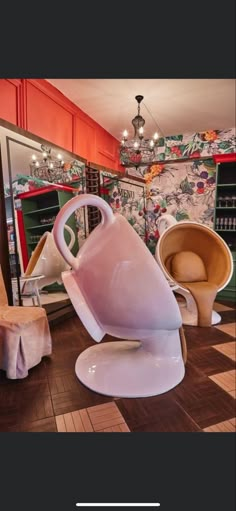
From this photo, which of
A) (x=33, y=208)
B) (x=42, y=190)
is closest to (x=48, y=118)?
(x=42, y=190)

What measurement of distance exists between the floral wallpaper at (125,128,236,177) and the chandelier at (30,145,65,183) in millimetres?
1869

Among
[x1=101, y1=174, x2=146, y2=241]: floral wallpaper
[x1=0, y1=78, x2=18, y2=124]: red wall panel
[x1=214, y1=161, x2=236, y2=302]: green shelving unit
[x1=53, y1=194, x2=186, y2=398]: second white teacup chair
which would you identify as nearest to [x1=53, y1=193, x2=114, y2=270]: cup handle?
[x1=53, y1=194, x2=186, y2=398]: second white teacup chair

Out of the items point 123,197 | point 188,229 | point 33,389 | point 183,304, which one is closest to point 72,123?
point 123,197

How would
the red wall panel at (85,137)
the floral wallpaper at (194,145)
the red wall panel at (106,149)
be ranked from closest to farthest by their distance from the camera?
the red wall panel at (85,137) < the red wall panel at (106,149) < the floral wallpaper at (194,145)

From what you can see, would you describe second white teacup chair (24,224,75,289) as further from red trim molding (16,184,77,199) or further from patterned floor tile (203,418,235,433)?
patterned floor tile (203,418,235,433)

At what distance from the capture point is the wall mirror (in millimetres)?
1753

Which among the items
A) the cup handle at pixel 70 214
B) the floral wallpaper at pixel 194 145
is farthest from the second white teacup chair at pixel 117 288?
the floral wallpaper at pixel 194 145

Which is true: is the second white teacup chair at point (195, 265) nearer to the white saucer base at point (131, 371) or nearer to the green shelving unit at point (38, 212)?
the white saucer base at point (131, 371)

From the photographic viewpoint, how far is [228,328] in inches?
84.8

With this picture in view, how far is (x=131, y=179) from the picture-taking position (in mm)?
3520

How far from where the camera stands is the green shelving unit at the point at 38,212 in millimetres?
1861

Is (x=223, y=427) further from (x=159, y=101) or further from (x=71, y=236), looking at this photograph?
(x=159, y=101)

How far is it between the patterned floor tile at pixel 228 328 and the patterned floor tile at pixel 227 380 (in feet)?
2.03

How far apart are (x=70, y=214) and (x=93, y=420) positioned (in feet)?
2.97
